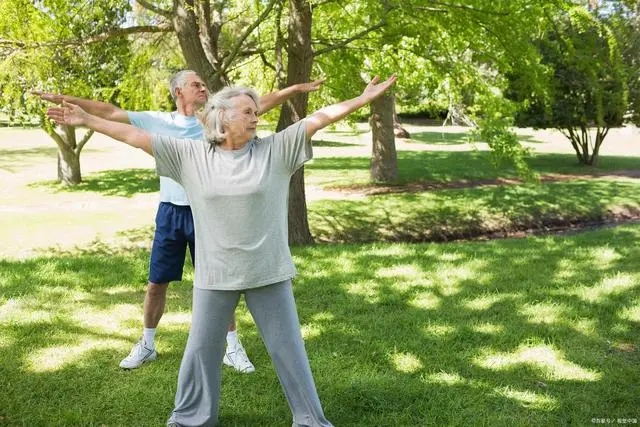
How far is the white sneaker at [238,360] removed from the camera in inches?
175

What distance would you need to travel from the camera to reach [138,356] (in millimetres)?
4555

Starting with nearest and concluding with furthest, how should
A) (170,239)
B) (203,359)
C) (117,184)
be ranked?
(203,359) → (170,239) → (117,184)

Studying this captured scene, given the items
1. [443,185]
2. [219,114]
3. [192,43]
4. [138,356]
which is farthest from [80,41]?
[443,185]

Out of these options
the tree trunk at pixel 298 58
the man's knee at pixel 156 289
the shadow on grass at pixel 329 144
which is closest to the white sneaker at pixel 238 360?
the man's knee at pixel 156 289

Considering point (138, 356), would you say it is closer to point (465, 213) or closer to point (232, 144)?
point (232, 144)

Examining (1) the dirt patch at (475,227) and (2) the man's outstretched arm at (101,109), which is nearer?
(2) the man's outstretched arm at (101,109)

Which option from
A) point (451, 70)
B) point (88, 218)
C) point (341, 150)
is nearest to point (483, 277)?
point (451, 70)

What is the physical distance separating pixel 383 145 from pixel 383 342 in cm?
1354

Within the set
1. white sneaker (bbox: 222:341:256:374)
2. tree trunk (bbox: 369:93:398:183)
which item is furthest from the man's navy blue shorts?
tree trunk (bbox: 369:93:398:183)

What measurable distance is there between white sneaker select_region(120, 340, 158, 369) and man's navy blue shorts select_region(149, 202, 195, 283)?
486 mm

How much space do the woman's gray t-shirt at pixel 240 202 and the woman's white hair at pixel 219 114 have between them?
0.23 ft

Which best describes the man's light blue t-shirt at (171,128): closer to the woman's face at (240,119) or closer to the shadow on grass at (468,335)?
the woman's face at (240,119)

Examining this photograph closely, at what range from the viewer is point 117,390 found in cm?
414

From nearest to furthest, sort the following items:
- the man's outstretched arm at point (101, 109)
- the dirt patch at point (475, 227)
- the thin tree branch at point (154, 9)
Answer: the man's outstretched arm at point (101, 109), the thin tree branch at point (154, 9), the dirt patch at point (475, 227)
